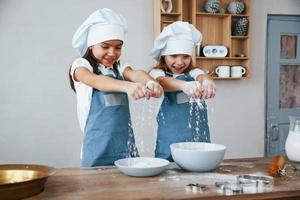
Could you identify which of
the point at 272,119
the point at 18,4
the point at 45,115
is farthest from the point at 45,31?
the point at 272,119

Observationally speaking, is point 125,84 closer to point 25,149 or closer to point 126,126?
point 126,126

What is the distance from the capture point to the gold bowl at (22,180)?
42.3 inches

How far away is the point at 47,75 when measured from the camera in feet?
10.1

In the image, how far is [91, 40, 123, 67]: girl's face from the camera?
1808 millimetres

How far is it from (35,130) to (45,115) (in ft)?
0.48

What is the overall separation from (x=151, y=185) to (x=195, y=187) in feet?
0.49

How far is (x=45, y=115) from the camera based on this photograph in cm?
310

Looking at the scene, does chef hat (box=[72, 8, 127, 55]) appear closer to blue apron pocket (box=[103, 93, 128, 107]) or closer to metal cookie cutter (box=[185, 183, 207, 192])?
blue apron pocket (box=[103, 93, 128, 107])

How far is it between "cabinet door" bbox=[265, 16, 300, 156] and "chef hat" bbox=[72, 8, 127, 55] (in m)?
2.34

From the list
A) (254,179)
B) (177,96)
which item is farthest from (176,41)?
(254,179)

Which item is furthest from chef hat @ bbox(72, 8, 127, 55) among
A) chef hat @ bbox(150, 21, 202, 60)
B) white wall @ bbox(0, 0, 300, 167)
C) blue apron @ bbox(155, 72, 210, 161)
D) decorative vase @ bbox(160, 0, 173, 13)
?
decorative vase @ bbox(160, 0, 173, 13)

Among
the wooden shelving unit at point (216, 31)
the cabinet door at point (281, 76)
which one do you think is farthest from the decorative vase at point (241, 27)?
the cabinet door at point (281, 76)

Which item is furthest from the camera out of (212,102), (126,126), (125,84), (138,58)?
(212,102)

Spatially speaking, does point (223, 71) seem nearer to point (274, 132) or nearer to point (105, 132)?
point (274, 132)
